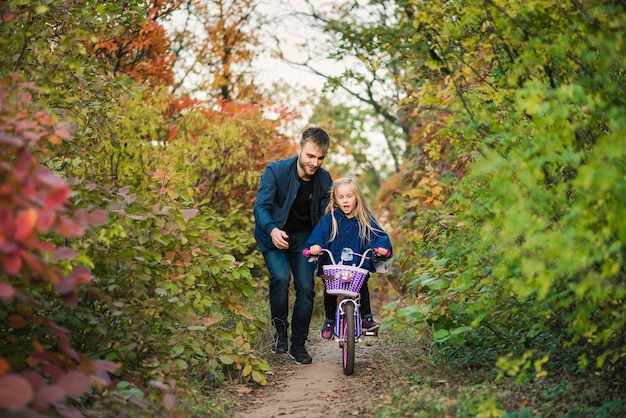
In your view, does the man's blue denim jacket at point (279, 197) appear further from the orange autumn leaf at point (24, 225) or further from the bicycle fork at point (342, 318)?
the orange autumn leaf at point (24, 225)

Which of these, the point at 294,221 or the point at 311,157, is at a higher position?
the point at 311,157

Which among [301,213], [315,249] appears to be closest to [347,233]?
[315,249]

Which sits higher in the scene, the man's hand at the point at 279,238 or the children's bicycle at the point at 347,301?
the man's hand at the point at 279,238

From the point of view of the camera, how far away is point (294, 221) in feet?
19.9

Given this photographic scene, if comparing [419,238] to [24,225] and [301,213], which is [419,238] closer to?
[301,213]

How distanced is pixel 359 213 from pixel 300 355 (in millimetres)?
1330

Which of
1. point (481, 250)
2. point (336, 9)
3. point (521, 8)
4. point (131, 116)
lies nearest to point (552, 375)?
point (481, 250)

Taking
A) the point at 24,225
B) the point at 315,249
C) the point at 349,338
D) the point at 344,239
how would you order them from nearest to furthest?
the point at 24,225 → the point at 349,338 → the point at 315,249 → the point at 344,239

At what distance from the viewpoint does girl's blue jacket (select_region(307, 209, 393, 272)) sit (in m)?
5.66

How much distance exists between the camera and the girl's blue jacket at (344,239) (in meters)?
5.66

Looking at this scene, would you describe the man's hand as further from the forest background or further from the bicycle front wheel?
the bicycle front wheel

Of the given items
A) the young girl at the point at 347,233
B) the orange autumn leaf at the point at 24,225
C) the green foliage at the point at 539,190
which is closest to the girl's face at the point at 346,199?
the young girl at the point at 347,233

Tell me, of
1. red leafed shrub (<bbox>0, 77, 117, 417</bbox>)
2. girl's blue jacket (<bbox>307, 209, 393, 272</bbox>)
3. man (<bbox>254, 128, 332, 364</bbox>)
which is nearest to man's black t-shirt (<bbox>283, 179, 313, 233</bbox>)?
man (<bbox>254, 128, 332, 364</bbox>)

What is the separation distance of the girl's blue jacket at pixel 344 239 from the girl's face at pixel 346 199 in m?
0.07
